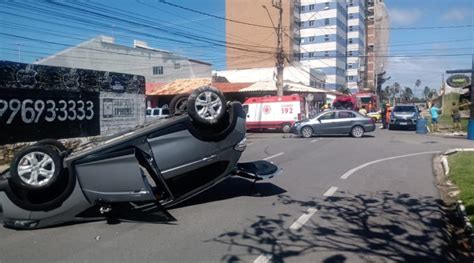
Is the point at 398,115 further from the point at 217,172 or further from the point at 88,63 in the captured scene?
the point at 88,63

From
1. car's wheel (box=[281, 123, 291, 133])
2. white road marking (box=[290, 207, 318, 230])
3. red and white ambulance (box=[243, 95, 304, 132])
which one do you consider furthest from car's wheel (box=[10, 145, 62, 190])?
car's wheel (box=[281, 123, 291, 133])

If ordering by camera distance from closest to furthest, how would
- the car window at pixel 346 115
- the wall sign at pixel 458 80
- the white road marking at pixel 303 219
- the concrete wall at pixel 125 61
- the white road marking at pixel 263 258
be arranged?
the white road marking at pixel 263 258, the white road marking at pixel 303 219, the car window at pixel 346 115, the wall sign at pixel 458 80, the concrete wall at pixel 125 61

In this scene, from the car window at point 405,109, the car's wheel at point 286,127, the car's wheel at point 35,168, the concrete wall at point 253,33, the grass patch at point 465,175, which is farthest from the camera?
the concrete wall at point 253,33

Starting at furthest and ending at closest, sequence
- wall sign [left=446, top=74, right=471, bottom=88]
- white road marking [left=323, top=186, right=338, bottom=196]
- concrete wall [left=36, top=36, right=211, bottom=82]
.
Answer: concrete wall [left=36, top=36, right=211, bottom=82], wall sign [left=446, top=74, right=471, bottom=88], white road marking [left=323, top=186, right=338, bottom=196]

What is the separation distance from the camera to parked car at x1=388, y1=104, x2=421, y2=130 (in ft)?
97.1

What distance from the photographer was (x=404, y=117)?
29781mm

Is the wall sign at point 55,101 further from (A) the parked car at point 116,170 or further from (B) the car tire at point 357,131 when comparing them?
(B) the car tire at point 357,131

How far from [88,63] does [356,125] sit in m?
44.0

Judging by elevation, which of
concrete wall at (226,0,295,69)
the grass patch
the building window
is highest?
concrete wall at (226,0,295,69)

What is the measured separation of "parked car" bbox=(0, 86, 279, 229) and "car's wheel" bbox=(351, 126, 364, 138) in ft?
57.0

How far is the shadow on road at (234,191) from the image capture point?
8023mm

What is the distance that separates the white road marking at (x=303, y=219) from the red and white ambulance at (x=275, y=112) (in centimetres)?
2158

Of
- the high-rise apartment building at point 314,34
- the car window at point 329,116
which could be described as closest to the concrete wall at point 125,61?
the high-rise apartment building at point 314,34

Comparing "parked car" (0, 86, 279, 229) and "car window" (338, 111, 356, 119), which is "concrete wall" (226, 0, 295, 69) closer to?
"car window" (338, 111, 356, 119)
